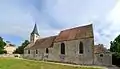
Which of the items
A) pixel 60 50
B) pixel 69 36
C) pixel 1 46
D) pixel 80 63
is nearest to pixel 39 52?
pixel 60 50

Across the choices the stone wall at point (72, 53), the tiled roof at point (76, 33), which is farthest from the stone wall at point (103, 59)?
the tiled roof at point (76, 33)

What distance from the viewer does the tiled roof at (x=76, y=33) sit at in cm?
3547

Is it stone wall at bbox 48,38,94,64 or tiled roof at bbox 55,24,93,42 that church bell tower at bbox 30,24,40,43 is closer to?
stone wall at bbox 48,38,94,64

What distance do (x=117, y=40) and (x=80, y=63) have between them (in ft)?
88.5

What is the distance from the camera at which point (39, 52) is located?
157 feet

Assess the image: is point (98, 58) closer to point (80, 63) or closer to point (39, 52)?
point (80, 63)

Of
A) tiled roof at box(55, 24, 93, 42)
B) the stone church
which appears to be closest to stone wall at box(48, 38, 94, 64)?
the stone church

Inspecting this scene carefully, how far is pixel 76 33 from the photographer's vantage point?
3816 centimetres

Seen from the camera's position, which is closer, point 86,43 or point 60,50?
point 86,43

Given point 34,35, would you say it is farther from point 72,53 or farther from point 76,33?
point 72,53

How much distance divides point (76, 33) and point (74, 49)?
4.03m

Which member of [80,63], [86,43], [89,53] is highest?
[86,43]

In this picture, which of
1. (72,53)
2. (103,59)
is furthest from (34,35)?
(103,59)

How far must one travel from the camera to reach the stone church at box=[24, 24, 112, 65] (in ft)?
110
